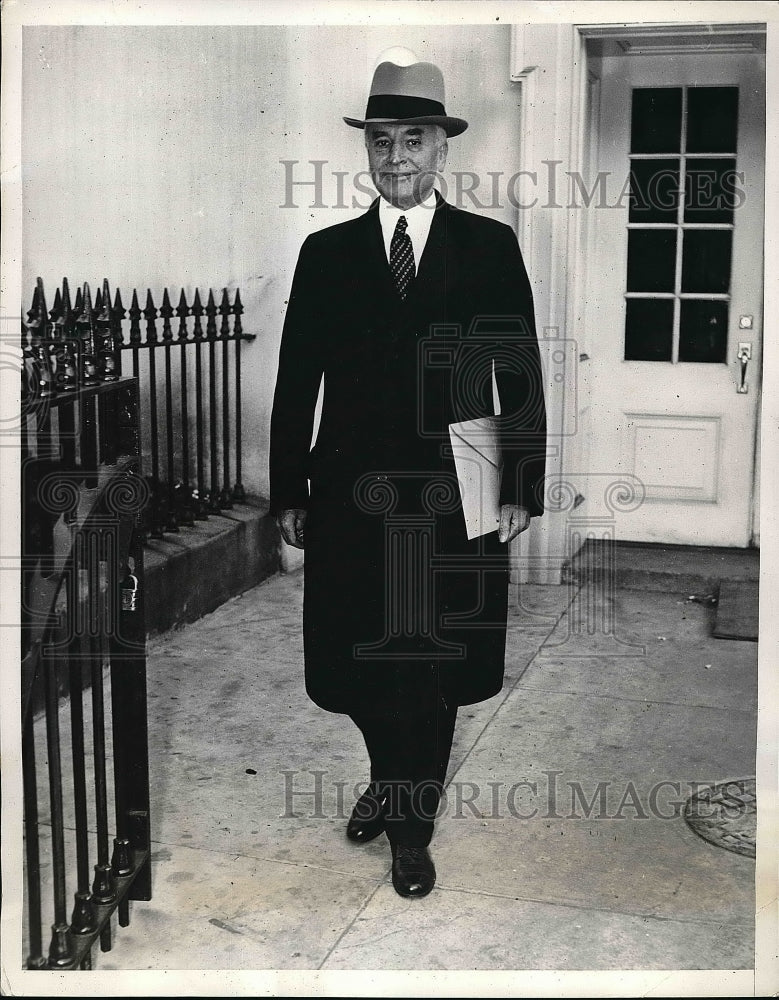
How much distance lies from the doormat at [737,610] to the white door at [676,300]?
1.28 feet

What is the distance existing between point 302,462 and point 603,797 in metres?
1.44

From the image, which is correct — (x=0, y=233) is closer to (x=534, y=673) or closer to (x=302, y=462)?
(x=302, y=462)

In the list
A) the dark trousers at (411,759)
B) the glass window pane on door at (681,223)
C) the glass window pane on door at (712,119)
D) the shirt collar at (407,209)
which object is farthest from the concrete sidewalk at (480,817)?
the glass window pane on door at (712,119)

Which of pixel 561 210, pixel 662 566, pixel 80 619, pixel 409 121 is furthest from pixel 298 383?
pixel 662 566

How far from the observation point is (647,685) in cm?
449

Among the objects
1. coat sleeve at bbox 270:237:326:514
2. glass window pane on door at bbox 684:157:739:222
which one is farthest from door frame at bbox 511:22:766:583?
coat sleeve at bbox 270:237:326:514

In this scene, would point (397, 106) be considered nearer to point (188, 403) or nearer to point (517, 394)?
point (517, 394)

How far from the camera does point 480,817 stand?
3.45 m

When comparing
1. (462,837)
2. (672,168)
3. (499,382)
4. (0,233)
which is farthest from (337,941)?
(672,168)

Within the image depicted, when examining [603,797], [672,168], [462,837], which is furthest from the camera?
[672,168]

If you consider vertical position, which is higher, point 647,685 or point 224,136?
point 224,136

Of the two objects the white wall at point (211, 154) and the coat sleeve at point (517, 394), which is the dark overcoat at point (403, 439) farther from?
the white wall at point (211, 154)

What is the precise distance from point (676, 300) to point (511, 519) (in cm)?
307

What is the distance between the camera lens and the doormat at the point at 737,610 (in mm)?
5016
